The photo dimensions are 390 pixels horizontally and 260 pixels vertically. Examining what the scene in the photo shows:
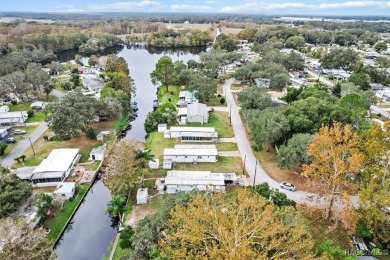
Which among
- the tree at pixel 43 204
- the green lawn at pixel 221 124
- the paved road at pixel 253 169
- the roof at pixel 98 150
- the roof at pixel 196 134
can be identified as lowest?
the green lawn at pixel 221 124

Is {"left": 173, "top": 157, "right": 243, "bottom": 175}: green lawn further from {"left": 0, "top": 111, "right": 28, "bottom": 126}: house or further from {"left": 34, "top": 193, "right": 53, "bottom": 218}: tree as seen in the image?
{"left": 0, "top": 111, "right": 28, "bottom": 126}: house

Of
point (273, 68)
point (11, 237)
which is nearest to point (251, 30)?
point (273, 68)

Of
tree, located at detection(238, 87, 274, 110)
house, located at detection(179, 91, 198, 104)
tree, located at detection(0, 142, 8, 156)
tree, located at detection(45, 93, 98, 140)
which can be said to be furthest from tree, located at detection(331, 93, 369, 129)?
tree, located at detection(0, 142, 8, 156)

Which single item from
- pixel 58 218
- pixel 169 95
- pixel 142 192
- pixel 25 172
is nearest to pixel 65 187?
pixel 58 218

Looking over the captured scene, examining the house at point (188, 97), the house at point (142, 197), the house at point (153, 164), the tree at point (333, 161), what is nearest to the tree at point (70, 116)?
the house at point (153, 164)

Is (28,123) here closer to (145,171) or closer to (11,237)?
(145,171)

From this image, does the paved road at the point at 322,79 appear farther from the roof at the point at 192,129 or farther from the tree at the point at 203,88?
the roof at the point at 192,129
